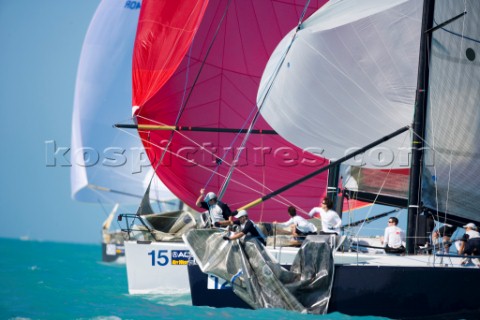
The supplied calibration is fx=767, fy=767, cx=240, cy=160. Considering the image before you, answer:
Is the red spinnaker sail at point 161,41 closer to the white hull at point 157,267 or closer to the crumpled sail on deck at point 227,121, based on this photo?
the crumpled sail on deck at point 227,121

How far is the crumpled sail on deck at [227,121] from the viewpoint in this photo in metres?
18.8

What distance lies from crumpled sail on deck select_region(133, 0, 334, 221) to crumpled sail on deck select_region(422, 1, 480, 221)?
239 inches

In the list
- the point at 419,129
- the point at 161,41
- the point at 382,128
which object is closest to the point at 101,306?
the point at 382,128

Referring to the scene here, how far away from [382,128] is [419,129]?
0.84m

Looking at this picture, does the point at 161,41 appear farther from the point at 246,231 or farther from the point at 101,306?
the point at 246,231

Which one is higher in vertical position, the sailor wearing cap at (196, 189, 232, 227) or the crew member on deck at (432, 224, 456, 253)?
the sailor wearing cap at (196, 189, 232, 227)

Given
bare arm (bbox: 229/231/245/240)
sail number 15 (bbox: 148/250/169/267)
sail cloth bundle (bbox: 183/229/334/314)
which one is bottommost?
sail number 15 (bbox: 148/250/169/267)

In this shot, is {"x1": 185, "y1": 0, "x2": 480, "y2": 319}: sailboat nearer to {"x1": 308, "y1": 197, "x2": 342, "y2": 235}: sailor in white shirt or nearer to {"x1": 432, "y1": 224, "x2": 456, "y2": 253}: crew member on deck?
{"x1": 432, "y1": 224, "x2": 456, "y2": 253}: crew member on deck

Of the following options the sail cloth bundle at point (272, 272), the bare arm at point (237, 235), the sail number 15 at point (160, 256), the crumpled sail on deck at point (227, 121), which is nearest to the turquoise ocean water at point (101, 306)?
the sail cloth bundle at point (272, 272)

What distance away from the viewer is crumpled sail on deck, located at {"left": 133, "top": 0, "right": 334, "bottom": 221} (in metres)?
18.8

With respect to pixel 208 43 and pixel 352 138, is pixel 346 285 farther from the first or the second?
pixel 208 43

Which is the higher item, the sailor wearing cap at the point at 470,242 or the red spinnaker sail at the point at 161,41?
the red spinnaker sail at the point at 161,41

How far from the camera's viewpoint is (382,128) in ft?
44.7

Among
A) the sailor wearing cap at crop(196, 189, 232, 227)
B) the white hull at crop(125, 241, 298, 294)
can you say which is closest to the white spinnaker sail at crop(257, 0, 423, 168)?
the sailor wearing cap at crop(196, 189, 232, 227)
